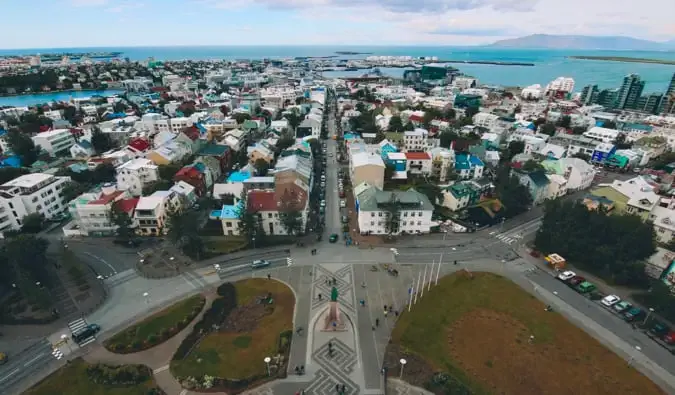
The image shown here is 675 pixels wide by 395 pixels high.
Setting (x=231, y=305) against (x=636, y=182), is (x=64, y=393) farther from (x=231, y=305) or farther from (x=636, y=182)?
(x=636, y=182)

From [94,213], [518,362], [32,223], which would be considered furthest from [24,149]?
[518,362]

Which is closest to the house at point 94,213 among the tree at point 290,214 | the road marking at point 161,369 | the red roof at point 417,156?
the tree at point 290,214

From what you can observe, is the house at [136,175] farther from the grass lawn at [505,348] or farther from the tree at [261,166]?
the grass lawn at [505,348]

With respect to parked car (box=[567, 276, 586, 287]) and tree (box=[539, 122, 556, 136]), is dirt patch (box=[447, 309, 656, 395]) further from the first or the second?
tree (box=[539, 122, 556, 136])

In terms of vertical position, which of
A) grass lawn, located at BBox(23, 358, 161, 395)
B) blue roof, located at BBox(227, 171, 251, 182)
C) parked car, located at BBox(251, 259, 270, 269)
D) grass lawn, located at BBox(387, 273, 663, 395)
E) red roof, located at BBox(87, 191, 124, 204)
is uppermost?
red roof, located at BBox(87, 191, 124, 204)

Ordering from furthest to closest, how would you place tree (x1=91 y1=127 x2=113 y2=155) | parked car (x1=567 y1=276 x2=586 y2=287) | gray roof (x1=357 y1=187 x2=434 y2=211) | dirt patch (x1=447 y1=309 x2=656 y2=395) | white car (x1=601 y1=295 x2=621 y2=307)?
tree (x1=91 y1=127 x2=113 y2=155) < gray roof (x1=357 y1=187 x2=434 y2=211) < parked car (x1=567 y1=276 x2=586 y2=287) < white car (x1=601 y1=295 x2=621 y2=307) < dirt patch (x1=447 y1=309 x2=656 y2=395)

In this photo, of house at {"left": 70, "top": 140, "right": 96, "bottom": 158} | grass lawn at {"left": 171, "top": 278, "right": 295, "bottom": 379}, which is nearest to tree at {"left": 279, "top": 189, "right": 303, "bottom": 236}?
grass lawn at {"left": 171, "top": 278, "right": 295, "bottom": 379}
